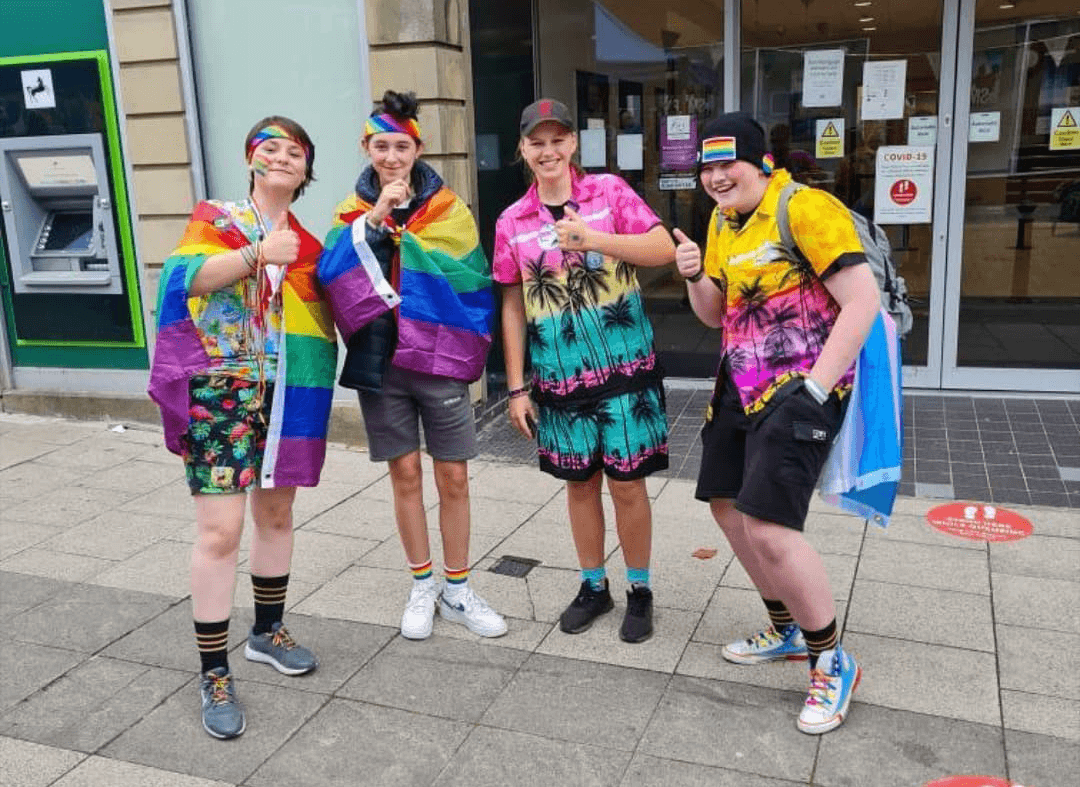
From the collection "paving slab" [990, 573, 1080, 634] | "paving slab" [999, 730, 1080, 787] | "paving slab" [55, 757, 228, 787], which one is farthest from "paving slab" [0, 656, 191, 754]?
"paving slab" [990, 573, 1080, 634]

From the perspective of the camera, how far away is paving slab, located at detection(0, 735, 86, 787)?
2984 mm

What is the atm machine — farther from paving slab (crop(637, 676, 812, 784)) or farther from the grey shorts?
paving slab (crop(637, 676, 812, 784))

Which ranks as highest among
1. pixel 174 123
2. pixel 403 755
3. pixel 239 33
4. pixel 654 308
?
pixel 239 33

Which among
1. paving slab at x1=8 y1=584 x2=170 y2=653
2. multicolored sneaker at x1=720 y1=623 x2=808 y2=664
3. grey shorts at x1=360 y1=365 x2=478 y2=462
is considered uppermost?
grey shorts at x1=360 y1=365 x2=478 y2=462

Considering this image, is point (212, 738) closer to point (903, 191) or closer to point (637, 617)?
point (637, 617)

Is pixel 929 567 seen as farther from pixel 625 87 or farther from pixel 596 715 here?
pixel 625 87

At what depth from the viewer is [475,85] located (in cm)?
664

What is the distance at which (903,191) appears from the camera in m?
6.83

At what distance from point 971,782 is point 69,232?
672 cm

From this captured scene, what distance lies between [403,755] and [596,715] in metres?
0.62

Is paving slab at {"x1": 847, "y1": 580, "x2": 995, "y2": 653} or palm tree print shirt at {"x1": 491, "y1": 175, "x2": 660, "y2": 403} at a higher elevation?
palm tree print shirt at {"x1": 491, "y1": 175, "x2": 660, "y2": 403}

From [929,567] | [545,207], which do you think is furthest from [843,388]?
[929,567]

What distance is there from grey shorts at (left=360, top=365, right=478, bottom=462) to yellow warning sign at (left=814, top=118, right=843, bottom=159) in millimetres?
4204

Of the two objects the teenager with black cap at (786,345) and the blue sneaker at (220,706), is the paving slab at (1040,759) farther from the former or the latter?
the blue sneaker at (220,706)
